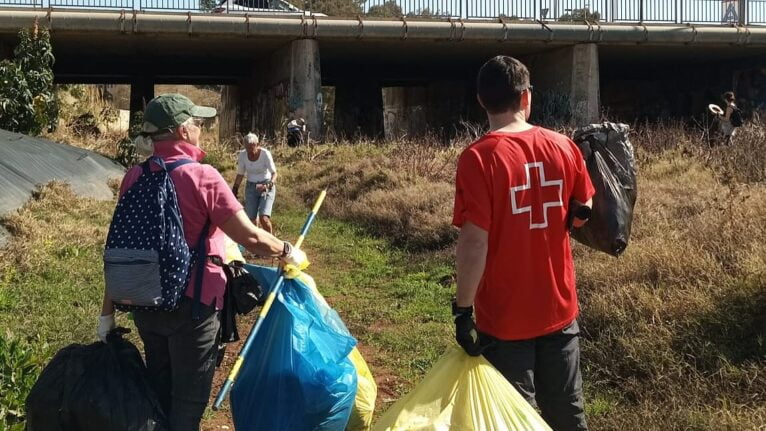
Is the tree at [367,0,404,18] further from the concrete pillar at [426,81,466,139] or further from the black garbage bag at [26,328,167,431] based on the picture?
the black garbage bag at [26,328,167,431]

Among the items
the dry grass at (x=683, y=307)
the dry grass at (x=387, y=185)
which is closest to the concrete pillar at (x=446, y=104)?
the dry grass at (x=387, y=185)

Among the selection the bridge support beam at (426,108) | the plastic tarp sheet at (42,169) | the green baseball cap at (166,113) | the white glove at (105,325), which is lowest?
→ the white glove at (105,325)

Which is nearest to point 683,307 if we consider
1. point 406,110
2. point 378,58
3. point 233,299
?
point 233,299

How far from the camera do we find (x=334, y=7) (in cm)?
2017

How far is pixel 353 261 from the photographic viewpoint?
28.7 ft

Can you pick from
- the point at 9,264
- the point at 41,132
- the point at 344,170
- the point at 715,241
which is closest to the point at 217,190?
the point at 715,241

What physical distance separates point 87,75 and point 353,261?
18699 mm

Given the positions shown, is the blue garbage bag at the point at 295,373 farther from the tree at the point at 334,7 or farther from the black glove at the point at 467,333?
the tree at the point at 334,7

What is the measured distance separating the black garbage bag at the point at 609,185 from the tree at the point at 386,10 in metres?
15.1

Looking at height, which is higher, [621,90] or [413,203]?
[621,90]

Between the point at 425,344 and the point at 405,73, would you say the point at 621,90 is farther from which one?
the point at 425,344

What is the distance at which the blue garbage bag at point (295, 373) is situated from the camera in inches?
126

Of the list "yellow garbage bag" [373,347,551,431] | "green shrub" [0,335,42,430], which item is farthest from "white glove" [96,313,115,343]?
"yellow garbage bag" [373,347,551,431]

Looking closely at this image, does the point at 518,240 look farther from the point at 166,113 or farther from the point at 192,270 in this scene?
the point at 166,113
